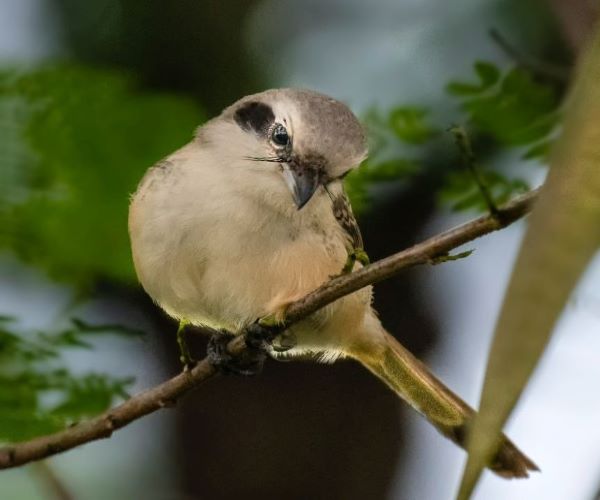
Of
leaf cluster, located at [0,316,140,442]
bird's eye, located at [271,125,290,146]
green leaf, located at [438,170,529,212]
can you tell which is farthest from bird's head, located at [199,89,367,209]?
leaf cluster, located at [0,316,140,442]

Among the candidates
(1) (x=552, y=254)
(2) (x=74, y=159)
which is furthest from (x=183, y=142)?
(1) (x=552, y=254)

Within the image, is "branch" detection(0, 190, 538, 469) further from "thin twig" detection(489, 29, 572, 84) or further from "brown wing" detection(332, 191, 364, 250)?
"thin twig" detection(489, 29, 572, 84)

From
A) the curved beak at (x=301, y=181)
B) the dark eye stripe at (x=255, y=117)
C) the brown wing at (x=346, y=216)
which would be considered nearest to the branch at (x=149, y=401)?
the curved beak at (x=301, y=181)

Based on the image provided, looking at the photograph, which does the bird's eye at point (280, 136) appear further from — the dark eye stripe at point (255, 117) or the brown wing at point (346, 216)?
the brown wing at point (346, 216)

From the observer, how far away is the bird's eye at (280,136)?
249 centimetres

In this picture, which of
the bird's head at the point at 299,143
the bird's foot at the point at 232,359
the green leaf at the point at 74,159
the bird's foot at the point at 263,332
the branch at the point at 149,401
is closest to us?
the branch at the point at 149,401

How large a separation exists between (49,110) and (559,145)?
246cm

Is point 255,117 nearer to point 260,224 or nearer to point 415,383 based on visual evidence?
point 260,224

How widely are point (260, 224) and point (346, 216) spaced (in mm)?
275

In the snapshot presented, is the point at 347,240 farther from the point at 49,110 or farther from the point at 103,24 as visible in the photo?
the point at 103,24

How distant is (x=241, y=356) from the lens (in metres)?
2.29

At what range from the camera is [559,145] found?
0.56 metres

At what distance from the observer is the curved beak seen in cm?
232

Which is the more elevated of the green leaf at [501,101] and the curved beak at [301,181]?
the green leaf at [501,101]
